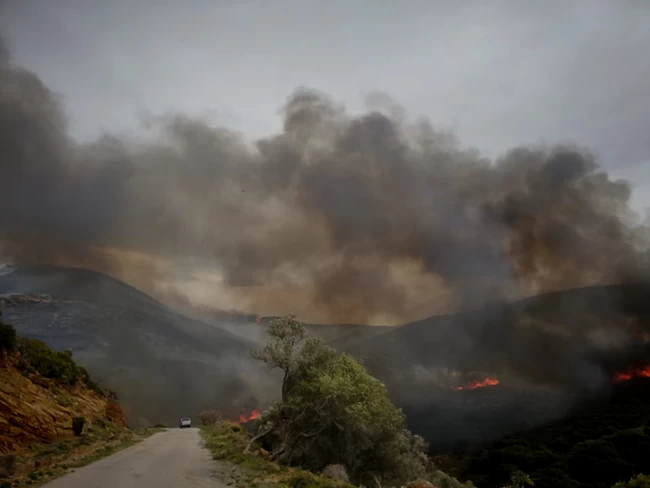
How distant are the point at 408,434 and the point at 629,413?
176 metres

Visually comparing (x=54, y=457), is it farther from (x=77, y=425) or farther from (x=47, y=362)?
(x=47, y=362)

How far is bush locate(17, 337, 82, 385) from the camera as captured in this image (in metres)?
41.3

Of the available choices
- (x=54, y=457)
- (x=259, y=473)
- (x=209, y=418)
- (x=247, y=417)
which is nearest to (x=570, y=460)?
(x=209, y=418)

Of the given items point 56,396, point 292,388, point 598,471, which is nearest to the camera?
point 292,388

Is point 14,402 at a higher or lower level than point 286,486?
higher

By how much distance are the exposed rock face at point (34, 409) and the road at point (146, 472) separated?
19.0 feet

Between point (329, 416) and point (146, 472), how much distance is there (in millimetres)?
13184

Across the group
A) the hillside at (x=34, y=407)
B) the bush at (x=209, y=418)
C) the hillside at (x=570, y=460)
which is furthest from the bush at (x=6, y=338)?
the hillside at (x=570, y=460)

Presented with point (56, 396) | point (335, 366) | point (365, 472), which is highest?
point (335, 366)

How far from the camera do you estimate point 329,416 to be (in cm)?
3052

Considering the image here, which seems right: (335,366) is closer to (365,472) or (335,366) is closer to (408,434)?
(365,472)

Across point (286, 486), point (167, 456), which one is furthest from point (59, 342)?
point (286, 486)

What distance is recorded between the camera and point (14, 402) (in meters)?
29.3

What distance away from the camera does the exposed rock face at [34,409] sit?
88.9 feet
